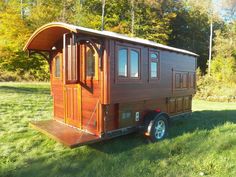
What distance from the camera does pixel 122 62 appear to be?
16.4ft

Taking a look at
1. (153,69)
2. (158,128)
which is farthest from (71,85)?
(158,128)

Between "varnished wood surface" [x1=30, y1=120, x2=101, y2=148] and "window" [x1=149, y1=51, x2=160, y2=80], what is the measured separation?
2238 mm

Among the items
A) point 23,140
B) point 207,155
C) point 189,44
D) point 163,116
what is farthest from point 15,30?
point 189,44

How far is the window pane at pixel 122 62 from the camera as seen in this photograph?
4.94m

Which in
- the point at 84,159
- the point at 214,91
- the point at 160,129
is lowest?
the point at 84,159

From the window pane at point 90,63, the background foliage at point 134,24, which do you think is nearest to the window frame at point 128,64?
the window pane at point 90,63

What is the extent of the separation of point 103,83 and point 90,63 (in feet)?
2.26

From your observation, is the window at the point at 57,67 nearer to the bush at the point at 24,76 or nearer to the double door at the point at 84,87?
the double door at the point at 84,87

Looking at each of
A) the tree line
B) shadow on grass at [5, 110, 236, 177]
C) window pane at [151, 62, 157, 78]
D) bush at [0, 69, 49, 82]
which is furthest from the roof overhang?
bush at [0, 69, 49, 82]

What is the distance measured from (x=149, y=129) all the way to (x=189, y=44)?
2676cm

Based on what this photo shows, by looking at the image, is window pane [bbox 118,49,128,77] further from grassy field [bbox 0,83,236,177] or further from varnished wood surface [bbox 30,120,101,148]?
grassy field [bbox 0,83,236,177]

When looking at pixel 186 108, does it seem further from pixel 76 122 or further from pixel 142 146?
pixel 76 122

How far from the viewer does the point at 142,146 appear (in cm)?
516

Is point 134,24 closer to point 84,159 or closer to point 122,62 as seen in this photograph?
point 122,62
